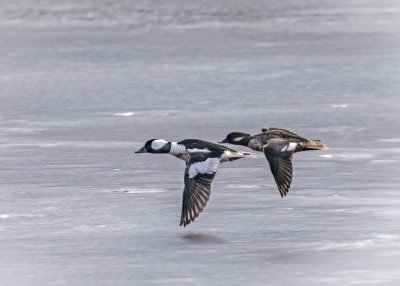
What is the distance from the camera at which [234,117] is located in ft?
40.8

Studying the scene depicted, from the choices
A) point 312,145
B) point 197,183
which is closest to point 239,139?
point 312,145

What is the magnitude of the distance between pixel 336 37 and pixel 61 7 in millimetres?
9055

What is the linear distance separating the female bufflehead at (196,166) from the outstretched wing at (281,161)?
0.23 metres

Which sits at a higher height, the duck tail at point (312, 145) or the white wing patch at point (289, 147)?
the white wing patch at point (289, 147)

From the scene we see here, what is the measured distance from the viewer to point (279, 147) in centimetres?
895

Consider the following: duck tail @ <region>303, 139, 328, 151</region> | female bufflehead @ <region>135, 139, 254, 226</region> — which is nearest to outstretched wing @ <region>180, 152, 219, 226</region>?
female bufflehead @ <region>135, 139, 254, 226</region>

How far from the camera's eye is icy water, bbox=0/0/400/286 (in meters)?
6.67

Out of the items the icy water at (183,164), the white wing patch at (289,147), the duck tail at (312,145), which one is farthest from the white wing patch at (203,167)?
the duck tail at (312,145)

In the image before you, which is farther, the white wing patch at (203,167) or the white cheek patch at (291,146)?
the white cheek patch at (291,146)

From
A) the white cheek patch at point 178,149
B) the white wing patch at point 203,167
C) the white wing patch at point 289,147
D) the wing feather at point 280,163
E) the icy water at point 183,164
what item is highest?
the white wing patch at point 203,167

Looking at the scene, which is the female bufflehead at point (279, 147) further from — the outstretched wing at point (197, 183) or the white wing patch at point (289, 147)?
the outstretched wing at point (197, 183)

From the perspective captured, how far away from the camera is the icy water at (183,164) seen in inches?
263

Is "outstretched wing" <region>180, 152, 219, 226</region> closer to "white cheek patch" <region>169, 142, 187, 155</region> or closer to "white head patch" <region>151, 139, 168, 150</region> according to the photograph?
"white cheek patch" <region>169, 142, 187, 155</region>

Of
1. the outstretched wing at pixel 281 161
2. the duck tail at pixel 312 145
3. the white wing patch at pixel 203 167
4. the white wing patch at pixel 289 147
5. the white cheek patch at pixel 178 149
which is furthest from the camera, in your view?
the duck tail at pixel 312 145
